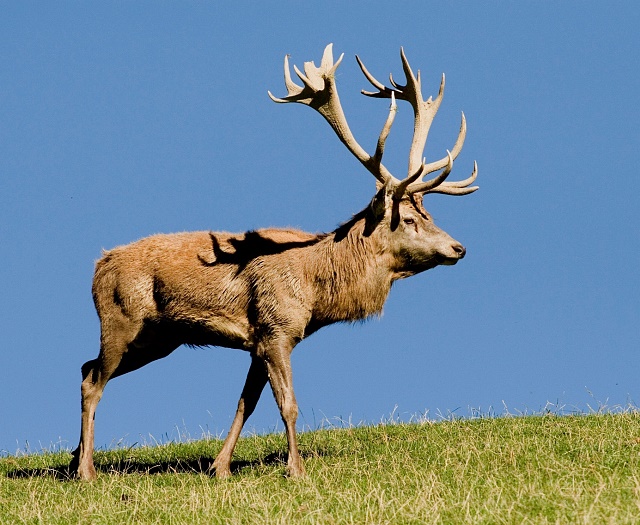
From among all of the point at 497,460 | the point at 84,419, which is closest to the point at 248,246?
the point at 84,419

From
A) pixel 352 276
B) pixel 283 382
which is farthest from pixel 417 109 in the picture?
pixel 283 382

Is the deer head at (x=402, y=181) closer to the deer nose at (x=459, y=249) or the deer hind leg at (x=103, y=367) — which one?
the deer nose at (x=459, y=249)

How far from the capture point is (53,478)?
450 inches

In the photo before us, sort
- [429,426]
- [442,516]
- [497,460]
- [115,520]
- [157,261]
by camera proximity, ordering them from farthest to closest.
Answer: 1. [429,426]
2. [157,261]
3. [497,460]
4. [115,520]
5. [442,516]

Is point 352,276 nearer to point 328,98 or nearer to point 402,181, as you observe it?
point 402,181

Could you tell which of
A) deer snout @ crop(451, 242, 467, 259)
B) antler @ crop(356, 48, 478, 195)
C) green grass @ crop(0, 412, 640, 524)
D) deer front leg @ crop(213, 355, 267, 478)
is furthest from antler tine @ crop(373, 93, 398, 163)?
green grass @ crop(0, 412, 640, 524)

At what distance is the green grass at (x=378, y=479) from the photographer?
754 centimetres

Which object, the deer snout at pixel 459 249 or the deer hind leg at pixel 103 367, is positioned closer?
the deer snout at pixel 459 249

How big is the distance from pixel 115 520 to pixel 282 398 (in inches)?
93.8

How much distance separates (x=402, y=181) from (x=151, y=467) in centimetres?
419

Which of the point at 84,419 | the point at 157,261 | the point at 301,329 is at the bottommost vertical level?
the point at 84,419

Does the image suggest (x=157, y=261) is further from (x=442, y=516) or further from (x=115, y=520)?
(x=442, y=516)

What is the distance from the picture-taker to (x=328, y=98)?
11.2 m

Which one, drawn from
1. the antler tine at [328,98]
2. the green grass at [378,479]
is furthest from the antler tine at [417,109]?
the green grass at [378,479]
